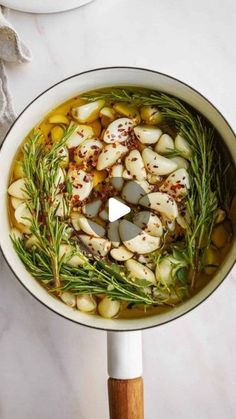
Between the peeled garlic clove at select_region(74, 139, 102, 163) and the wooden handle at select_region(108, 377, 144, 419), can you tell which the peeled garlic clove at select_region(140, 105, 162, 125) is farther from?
the wooden handle at select_region(108, 377, 144, 419)

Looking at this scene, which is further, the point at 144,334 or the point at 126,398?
the point at 144,334

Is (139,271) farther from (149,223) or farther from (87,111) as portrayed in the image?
(87,111)

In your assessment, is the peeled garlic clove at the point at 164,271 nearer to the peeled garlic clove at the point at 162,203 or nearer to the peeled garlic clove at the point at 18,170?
the peeled garlic clove at the point at 162,203

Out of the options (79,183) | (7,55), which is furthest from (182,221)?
(7,55)

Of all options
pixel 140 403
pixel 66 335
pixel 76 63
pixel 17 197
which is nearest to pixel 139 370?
pixel 140 403

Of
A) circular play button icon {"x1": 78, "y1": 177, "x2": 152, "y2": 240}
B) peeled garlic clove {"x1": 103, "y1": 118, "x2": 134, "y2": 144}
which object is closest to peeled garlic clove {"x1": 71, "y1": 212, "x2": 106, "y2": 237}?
circular play button icon {"x1": 78, "y1": 177, "x2": 152, "y2": 240}

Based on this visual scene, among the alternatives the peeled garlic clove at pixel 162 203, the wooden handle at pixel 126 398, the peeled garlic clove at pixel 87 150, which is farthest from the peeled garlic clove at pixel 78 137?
the wooden handle at pixel 126 398

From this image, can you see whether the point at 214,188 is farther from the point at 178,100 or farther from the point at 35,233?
the point at 35,233

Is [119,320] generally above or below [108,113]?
below
